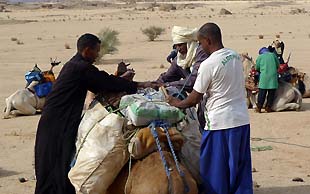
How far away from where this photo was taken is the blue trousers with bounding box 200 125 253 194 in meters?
6.61

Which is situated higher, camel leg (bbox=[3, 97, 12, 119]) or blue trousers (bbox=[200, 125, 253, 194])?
blue trousers (bbox=[200, 125, 253, 194])

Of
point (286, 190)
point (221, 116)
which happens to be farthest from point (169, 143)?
point (286, 190)

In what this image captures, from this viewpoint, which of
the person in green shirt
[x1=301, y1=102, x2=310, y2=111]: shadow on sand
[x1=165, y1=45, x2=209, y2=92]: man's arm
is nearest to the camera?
[x1=165, y1=45, x2=209, y2=92]: man's arm

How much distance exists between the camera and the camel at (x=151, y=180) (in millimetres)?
6035

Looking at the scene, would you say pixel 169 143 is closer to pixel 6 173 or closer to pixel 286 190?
pixel 286 190

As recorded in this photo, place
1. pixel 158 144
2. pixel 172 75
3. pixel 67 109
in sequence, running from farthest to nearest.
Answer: pixel 172 75 < pixel 67 109 < pixel 158 144

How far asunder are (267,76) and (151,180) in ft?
27.5

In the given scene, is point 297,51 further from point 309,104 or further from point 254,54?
point 309,104

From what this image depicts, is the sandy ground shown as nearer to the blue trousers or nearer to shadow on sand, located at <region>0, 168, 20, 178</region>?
shadow on sand, located at <region>0, 168, 20, 178</region>

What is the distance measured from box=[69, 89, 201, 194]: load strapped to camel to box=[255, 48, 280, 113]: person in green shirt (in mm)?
7631

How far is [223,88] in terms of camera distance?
6480 millimetres

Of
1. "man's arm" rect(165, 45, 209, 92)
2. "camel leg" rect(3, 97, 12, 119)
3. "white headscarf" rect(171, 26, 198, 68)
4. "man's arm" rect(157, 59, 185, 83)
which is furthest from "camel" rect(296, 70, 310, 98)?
"man's arm" rect(165, 45, 209, 92)

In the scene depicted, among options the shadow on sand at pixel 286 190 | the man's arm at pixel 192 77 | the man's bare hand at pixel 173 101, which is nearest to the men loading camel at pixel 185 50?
the man's arm at pixel 192 77

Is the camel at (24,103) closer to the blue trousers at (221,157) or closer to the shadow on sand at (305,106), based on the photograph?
the shadow on sand at (305,106)
